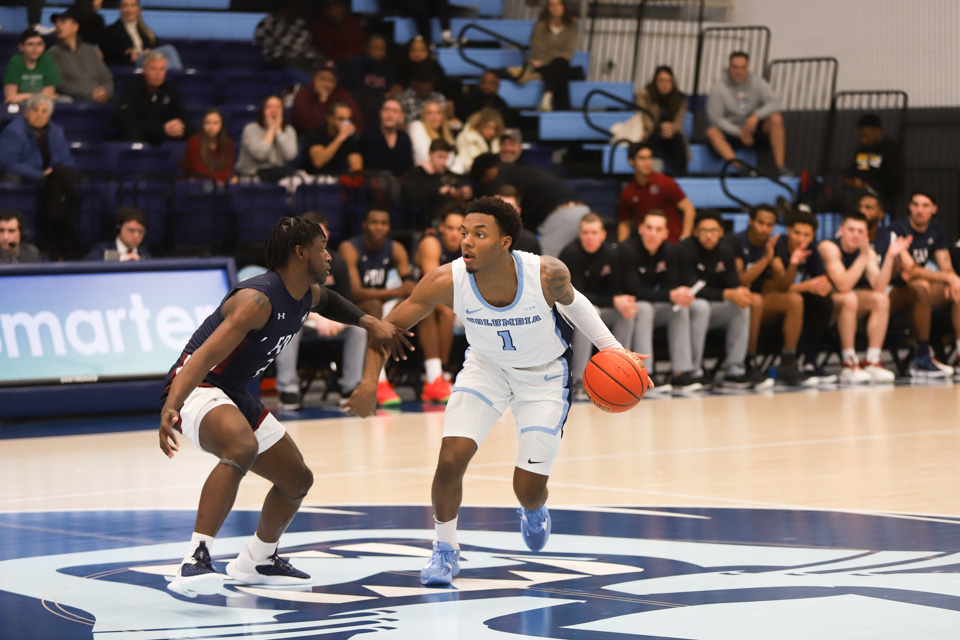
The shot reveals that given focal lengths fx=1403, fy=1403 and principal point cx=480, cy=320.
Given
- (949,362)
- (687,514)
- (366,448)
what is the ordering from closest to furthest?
(687,514), (366,448), (949,362)

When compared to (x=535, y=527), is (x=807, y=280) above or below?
above

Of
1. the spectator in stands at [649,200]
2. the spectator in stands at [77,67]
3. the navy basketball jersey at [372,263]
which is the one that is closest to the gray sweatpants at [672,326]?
the spectator in stands at [649,200]

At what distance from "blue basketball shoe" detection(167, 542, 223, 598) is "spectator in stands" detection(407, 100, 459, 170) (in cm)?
1035

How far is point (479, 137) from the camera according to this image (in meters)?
15.6

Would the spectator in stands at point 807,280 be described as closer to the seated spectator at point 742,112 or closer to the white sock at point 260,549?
the seated spectator at point 742,112

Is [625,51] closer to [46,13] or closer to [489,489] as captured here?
[46,13]

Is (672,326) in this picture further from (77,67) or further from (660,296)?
(77,67)

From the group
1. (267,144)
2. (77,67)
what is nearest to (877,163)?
(267,144)

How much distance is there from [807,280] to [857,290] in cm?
70

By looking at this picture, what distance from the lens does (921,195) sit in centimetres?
1498

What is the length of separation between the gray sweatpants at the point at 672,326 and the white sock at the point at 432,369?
196 centimetres

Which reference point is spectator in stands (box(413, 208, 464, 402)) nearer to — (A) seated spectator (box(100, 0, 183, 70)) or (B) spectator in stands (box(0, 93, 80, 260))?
(B) spectator in stands (box(0, 93, 80, 260))

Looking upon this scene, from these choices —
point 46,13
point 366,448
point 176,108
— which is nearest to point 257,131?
point 176,108

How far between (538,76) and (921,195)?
5.90 m
